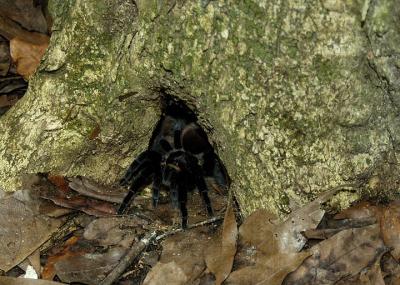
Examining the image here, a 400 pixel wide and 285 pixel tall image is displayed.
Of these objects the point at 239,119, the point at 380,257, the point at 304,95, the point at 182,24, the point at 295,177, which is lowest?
the point at 380,257

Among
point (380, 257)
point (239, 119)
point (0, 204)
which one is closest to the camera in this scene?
point (380, 257)

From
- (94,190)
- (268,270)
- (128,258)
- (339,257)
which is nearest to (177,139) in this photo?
(94,190)

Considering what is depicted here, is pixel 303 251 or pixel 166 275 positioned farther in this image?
pixel 166 275

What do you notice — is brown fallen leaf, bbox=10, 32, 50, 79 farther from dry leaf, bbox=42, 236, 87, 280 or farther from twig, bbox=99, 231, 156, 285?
twig, bbox=99, 231, 156, 285

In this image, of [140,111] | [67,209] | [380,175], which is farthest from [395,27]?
[67,209]

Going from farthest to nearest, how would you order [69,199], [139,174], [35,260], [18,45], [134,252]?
[18,45] < [139,174] < [69,199] < [35,260] < [134,252]

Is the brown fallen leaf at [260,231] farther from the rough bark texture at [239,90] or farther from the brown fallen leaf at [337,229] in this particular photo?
the brown fallen leaf at [337,229]

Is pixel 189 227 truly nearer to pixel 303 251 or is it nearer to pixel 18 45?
pixel 303 251

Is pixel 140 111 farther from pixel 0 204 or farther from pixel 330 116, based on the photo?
pixel 330 116
